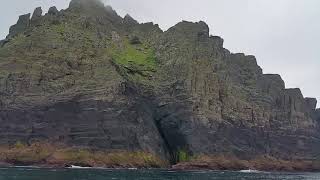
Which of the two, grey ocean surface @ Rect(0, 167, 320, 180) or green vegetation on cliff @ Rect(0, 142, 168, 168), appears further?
green vegetation on cliff @ Rect(0, 142, 168, 168)

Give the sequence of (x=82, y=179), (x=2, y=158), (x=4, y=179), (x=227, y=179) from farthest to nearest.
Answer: (x=2, y=158) < (x=227, y=179) < (x=82, y=179) < (x=4, y=179)

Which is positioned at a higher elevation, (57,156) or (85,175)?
(57,156)

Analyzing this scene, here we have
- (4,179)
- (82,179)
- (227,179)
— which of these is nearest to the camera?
(4,179)

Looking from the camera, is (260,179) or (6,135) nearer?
(260,179)

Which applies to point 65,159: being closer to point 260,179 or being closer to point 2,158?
point 2,158

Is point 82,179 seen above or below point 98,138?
below

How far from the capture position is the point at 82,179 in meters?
114

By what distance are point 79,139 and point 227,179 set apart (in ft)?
230

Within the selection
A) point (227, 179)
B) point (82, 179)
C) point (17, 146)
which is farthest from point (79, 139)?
point (82, 179)

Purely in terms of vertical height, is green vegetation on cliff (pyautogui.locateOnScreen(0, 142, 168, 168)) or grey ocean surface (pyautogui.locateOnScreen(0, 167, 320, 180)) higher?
green vegetation on cliff (pyautogui.locateOnScreen(0, 142, 168, 168))

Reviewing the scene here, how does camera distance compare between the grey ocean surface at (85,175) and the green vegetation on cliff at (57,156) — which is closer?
the grey ocean surface at (85,175)

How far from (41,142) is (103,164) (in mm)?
22628

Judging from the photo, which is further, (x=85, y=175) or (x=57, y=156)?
(x=57, y=156)

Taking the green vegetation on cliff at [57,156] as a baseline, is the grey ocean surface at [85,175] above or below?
below
